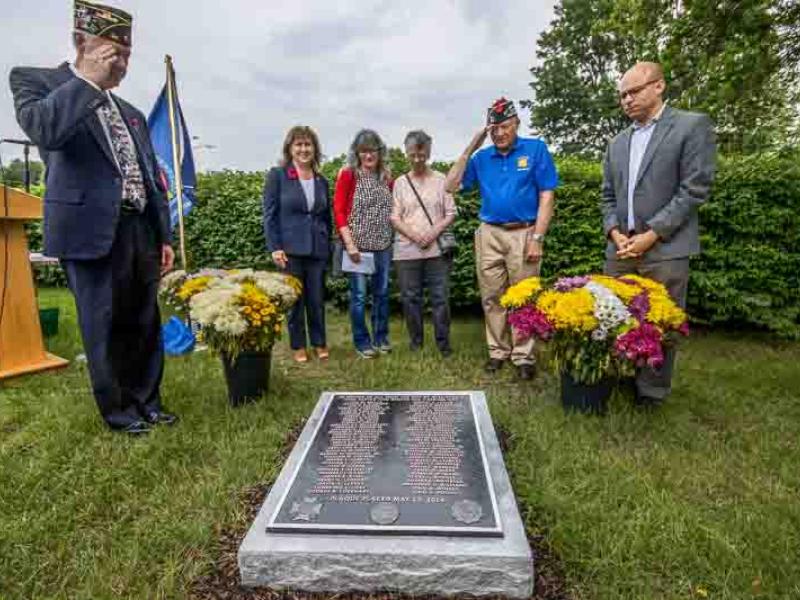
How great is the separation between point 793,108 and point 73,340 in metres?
7.79

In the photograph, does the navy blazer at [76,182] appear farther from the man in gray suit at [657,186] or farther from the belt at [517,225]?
the man in gray suit at [657,186]

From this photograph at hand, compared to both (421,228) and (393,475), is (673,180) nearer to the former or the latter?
(421,228)

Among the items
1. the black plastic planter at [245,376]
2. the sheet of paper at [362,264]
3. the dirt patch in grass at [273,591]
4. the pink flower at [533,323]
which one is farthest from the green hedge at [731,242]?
the dirt patch in grass at [273,591]

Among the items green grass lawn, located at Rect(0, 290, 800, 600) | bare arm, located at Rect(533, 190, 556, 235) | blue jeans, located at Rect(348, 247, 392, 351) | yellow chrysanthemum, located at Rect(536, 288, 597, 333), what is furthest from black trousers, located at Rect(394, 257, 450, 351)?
yellow chrysanthemum, located at Rect(536, 288, 597, 333)

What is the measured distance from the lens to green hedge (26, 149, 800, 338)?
190 inches

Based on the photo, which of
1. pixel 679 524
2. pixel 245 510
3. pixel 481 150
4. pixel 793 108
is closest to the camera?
pixel 679 524

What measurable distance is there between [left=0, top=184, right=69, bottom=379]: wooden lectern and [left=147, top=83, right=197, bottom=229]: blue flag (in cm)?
129

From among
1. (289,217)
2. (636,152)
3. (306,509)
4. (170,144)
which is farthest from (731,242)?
(170,144)

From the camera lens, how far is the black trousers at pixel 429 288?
4.20 m

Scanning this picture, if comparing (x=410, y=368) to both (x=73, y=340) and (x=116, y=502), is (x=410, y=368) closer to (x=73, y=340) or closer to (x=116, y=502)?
(x=116, y=502)

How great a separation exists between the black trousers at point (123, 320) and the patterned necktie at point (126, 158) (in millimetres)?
103

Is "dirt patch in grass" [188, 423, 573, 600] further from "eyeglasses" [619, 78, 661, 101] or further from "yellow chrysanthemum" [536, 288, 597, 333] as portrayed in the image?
"eyeglasses" [619, 78, 661, 101]

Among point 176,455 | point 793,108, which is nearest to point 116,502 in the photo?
point 176,455

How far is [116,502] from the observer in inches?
86.0
